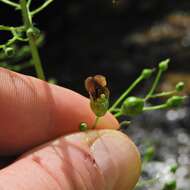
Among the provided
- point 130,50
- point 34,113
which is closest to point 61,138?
point 34,113

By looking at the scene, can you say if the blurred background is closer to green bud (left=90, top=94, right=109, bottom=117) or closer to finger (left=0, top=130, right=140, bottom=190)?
finger (left=0, top=130, right=140, bottom=190)

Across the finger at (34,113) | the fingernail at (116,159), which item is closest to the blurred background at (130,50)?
the finger at (34,113)

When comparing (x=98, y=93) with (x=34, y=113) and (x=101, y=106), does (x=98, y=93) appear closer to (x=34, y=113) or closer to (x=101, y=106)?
(x=101, y=106)

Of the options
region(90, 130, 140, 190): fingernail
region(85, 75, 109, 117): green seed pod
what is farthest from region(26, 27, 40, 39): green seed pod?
region(90, 130, 140, 190): fingernail

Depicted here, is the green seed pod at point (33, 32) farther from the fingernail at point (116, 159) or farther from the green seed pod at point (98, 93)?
the fingernail at point (116, 159)

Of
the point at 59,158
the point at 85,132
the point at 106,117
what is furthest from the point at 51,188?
the point at 106,117

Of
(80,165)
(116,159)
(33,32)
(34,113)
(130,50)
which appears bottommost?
(130,50)
